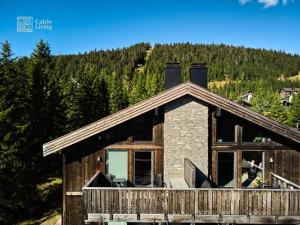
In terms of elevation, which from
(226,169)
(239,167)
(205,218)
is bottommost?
(205,218)

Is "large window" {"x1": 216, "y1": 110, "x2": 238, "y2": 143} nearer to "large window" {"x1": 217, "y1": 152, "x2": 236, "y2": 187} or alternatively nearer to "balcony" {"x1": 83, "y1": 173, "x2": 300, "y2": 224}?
"large window" {"x1": 217, "y1": 152, "x2": 236, "y2": 187}

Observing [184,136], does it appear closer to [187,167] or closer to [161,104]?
[187,167]

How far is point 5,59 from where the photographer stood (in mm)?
29641

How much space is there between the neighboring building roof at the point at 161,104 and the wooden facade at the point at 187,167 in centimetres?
5

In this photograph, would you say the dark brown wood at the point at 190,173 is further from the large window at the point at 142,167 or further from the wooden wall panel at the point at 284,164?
the wooden wall panel at the point at 284,164

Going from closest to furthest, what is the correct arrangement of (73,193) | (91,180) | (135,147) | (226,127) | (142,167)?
(91,180) → (73,193) → (135,147) → (142,167) → (226,127)

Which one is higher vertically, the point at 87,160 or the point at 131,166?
the point at 87,160

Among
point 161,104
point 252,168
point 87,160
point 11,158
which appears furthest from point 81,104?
point 252,168

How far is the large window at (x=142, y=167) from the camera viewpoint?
1786 centimetres

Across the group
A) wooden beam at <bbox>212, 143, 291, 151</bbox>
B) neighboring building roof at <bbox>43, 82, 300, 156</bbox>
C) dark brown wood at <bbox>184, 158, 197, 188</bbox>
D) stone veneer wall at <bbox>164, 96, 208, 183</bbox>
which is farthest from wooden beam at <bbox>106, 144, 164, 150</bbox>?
wooden beam at <bbox>212, 143, 291, 151</bbox>

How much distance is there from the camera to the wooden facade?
14.3 m

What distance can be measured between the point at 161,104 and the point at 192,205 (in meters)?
5.26

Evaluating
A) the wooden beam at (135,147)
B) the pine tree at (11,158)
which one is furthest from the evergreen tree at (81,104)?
the wooden beam at (135,147)

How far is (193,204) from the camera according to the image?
1435 centimetres
